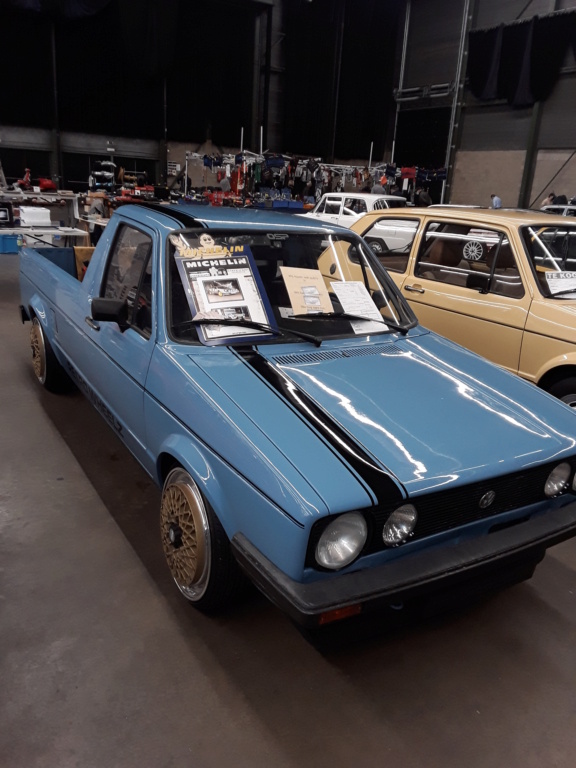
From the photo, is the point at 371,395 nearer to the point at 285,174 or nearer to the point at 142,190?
the point at 142,190

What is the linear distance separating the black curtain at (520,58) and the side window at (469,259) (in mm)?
17840

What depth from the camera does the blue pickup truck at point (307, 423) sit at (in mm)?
1917

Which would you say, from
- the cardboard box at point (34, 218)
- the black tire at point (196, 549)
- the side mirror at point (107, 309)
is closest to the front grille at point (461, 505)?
the black tire at point (196, 549)

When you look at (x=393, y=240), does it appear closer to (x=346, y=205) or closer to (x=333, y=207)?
(x=346, y=205)

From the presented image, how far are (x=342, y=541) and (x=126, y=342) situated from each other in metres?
1.59

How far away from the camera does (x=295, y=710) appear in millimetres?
2113

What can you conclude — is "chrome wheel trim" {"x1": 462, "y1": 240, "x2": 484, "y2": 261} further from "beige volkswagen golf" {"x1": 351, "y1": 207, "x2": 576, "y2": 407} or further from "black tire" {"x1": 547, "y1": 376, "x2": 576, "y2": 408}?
"black tire" {"x1": 547, "y1": 376, "x2": 576, "y2": 408}

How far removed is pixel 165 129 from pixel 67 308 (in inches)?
739

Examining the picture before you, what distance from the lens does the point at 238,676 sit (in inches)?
87.9

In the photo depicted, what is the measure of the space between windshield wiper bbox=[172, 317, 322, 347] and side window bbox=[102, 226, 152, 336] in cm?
24

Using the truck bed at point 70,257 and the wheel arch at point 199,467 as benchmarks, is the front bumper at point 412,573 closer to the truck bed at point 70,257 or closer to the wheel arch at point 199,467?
the wheel arch at point 199,467

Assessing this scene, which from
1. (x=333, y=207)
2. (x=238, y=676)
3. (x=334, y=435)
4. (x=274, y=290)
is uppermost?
(x=333, y=207)

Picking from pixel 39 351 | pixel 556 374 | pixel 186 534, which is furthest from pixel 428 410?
pixel 39 351

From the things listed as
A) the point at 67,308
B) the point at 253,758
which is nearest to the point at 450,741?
the point at 253,758
